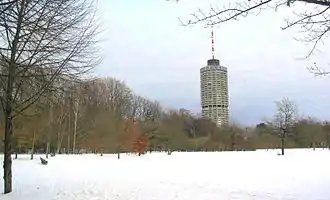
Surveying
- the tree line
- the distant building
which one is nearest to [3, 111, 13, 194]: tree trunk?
the tree line

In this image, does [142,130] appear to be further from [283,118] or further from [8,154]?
[8,154]

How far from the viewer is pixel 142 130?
7350 cm

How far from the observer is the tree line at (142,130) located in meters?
59.2

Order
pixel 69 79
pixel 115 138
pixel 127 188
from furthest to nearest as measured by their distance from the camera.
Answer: pixel 115 138
pixel 127 188
pixel 69 79

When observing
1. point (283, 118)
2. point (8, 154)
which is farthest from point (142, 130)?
point (8, 154)

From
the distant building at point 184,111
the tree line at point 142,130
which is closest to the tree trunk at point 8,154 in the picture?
the tree line at point 142,130

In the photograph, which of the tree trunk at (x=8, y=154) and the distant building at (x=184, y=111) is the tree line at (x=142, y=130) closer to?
the distant building at (x=184, y=111)

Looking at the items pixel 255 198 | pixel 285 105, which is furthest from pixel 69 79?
pixel 285 105

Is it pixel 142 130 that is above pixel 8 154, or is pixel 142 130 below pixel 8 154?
above

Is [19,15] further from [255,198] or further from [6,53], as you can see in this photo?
[255,198]

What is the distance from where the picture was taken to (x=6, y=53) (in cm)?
1336

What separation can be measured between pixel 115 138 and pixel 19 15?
52128mm

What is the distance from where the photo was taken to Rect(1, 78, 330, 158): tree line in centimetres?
5915

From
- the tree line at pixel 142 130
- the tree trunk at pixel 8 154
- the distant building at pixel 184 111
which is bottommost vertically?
the tree trunk at pixel 8 154
